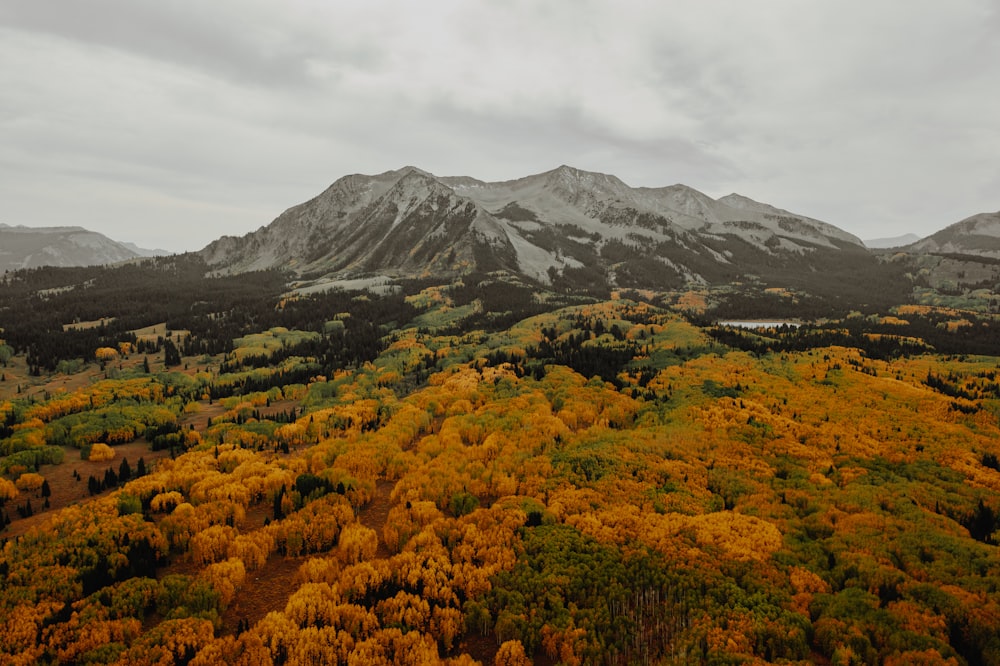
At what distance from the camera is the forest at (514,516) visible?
10.2m

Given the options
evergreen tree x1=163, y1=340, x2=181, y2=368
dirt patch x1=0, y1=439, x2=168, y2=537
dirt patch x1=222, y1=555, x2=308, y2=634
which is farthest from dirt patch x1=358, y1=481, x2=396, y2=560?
evergreen tree x1=163, y1=340, x2=181, y2=368

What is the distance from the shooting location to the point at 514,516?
51.6 ft

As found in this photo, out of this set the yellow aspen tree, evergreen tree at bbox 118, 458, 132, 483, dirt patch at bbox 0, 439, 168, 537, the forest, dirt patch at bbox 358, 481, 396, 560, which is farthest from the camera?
evergreen tree at bbox 118, 458, 132, 483

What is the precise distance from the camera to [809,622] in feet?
34.6

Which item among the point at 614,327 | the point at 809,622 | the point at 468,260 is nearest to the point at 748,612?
the point at 809,622

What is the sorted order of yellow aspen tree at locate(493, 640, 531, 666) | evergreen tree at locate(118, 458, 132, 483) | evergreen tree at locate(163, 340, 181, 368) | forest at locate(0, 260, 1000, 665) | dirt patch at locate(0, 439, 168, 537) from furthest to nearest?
evergreen tree at locate(163, 340, 181, 368) < evergreen tree at locate(118, 458, 132, 483) < dirt patch at locate(0, 439, 168, 537) < forest at locate(0, 260, 1000, 665) < yellow aspen tree at locate(493, 640, 531, 666)

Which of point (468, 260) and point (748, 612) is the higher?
point (468, 260)

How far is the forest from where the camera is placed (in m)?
10.2

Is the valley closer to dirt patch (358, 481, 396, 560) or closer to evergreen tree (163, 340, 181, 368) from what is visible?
dirt patch (358, 481, 396, 560)

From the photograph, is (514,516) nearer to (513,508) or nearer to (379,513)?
(513,508)

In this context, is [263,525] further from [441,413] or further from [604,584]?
[441,413]

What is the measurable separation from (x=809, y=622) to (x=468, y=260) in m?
134

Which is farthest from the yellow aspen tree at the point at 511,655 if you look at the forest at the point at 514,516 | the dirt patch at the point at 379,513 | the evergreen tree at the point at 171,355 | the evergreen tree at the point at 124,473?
the evergreen tree at the point at 171,355

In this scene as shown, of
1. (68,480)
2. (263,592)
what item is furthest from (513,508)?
(68,480)
